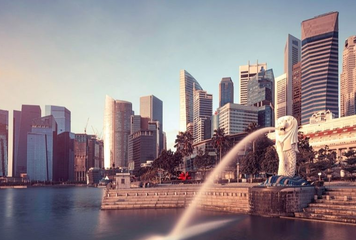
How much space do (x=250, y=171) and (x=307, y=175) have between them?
16.6 meters

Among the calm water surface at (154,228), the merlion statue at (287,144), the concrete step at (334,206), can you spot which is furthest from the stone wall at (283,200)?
the merlion statue at (287,144)

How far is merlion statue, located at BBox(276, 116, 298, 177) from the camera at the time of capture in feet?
162

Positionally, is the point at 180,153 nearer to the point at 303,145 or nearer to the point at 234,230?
the point at 303,145

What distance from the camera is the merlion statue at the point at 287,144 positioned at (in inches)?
1940

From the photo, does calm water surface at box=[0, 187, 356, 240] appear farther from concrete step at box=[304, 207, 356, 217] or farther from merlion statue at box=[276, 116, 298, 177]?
merlion statue at box=[276, 116, 298, 177]

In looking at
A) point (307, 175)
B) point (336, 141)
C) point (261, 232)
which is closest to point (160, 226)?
point (261, 232)

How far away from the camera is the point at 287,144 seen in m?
49.4

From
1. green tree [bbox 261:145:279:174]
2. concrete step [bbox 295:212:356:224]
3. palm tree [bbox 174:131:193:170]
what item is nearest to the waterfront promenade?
concrete step [bbox 295:212:356:224]

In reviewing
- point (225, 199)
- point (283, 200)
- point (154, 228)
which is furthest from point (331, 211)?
point (154, 228)

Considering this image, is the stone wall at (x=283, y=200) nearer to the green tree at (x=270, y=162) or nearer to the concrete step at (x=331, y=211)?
the concrete step at (x=331, y=211)

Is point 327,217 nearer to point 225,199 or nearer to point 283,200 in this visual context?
point 283,200

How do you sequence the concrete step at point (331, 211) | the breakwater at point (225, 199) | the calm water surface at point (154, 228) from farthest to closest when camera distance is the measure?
1. the breakwater at point (225, 199)
2. the concrete step at point (331, 211)
3. the calm water surface at point (154, 228)

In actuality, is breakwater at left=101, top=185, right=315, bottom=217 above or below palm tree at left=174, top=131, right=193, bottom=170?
below

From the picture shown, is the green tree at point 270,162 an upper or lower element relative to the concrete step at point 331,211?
upper
